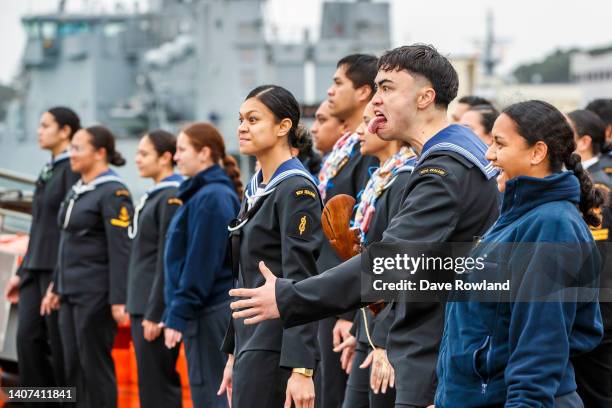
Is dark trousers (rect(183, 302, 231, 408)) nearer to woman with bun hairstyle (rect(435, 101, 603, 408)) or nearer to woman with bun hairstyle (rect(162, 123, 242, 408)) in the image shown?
woman with bun hairstyle (rect(162, 123, 242, 408))

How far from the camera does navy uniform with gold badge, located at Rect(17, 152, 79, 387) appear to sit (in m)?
9.04

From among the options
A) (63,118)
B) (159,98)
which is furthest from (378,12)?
(63,118)

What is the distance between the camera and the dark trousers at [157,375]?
7.51 meters

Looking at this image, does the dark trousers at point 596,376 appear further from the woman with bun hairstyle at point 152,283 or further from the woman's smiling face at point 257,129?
the woman with bun hairstyle at point 152,283

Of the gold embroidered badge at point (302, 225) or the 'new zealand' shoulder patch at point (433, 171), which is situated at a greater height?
the 'new zealand' shoulder patch at point (433, 171)

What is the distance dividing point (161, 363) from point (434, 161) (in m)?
3.87

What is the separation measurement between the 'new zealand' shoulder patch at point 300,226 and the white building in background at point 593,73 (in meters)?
77.1

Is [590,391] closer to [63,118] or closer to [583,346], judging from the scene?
[583,346]

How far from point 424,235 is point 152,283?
397 centimetres

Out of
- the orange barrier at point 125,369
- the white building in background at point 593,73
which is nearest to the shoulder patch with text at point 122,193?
the orange barrier at point 125,369

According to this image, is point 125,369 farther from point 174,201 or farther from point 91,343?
point 174,201

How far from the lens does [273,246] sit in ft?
16.5

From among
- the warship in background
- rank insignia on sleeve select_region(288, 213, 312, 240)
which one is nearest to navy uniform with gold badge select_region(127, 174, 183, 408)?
rank insignia on sleeve select_region(288, 213, 312, 240)

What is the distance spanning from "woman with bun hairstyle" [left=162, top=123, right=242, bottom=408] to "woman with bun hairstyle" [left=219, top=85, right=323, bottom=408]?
154 cm
